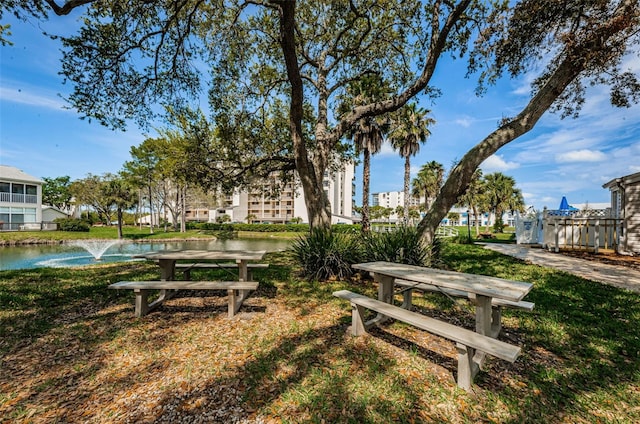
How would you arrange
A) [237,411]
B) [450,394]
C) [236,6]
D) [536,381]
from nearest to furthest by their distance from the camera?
1. [237,411]
2. [450,394]
3. [536,381]
4. [236,6]

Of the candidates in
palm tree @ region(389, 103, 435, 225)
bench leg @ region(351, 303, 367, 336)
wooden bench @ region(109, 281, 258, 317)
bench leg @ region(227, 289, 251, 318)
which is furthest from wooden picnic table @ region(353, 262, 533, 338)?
palm tree @ region(389, 103, 435, 225)

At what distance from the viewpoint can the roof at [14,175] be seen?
26006mm

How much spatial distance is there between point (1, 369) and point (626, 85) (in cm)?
1279

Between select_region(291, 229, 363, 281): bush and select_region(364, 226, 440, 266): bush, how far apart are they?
312 millimetres

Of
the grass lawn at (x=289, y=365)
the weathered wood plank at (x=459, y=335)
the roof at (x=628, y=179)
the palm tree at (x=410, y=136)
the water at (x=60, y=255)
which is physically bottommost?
the water at (x=60, y=255)

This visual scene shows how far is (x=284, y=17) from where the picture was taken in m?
4.51

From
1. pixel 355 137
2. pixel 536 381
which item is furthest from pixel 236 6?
pixel 355 137

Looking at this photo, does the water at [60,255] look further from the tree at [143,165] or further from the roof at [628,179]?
the roof at [628,179]

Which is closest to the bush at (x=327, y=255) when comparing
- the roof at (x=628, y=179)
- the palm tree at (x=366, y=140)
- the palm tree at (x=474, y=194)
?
the roof at (x=628, y=179)

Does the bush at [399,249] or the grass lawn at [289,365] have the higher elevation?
the bush at [399,249]

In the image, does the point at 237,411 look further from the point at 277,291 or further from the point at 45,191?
the point at 45,191

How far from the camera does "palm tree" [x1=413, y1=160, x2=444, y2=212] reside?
31047mm

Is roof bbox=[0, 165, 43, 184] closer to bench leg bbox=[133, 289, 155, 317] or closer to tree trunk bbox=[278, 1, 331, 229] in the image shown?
tree trunk bbox=[278, 1, 331, 229]

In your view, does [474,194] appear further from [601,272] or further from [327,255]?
[327,255]
